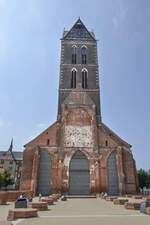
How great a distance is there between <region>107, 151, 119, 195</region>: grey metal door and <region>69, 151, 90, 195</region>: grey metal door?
318 centimetres

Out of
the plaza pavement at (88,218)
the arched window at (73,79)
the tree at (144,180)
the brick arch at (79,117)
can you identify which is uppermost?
the arched window at (73,79)

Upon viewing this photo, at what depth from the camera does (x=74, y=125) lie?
1156 inches

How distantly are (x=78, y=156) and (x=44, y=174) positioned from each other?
5675 millimetres

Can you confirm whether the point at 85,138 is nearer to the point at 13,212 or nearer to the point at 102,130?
the point at 102,130

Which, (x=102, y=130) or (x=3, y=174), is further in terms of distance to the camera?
(x=3, y=174)

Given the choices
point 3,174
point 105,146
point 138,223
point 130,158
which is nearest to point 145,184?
point 130,158

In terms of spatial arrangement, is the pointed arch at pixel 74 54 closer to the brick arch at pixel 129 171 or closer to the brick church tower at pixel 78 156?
the brick church tower at pixel 78 156

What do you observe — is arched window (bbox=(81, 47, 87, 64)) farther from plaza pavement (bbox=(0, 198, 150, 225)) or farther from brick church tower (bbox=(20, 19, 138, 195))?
plaza pavement (bbox=(0, 198, 150, 225))

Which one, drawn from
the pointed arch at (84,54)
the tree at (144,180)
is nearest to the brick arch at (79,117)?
the pointed arch at (84,54)

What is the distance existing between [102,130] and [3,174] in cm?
2312

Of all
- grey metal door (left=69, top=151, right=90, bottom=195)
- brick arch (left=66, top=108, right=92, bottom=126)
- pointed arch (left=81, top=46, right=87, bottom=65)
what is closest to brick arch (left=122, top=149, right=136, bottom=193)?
grey metal door (left=69, top=151, right=90, bottom=195)

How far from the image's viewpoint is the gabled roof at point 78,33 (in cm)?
4012

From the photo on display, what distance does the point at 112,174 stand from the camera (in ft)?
87.1

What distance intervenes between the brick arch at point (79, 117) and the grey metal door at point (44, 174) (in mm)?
6464
